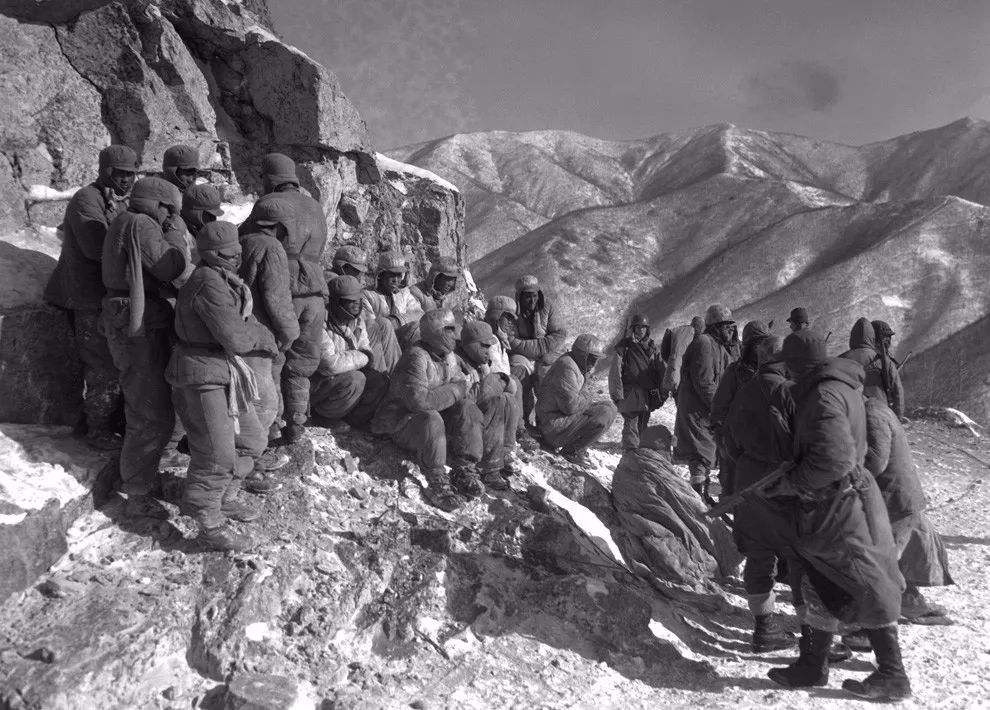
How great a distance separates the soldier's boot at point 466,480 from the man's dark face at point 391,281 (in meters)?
1.93

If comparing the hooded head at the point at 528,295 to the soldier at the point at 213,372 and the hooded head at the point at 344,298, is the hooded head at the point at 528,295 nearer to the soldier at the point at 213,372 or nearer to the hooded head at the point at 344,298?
the hooded head at the point at 344,298

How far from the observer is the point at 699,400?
320 inches

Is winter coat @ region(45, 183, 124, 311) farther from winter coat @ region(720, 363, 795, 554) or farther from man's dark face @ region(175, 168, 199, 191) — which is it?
winter coat @ region(720, 363, 795, 554)

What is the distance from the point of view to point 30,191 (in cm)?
649

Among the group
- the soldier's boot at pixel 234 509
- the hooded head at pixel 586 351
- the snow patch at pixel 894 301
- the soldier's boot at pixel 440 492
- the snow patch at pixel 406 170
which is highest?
the snow patch at pixel 894 301

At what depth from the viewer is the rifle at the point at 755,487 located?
470cm

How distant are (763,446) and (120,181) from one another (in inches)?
189

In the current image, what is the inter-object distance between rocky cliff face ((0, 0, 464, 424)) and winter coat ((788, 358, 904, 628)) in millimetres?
5010

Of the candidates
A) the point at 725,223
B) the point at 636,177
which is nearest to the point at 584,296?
the point at 725,223

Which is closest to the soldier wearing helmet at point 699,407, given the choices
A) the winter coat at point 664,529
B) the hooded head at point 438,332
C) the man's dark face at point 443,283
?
the winter coat at point 664,529

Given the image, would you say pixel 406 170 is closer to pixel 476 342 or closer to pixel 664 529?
pixel 476 342

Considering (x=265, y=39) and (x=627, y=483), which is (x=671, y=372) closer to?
(x=627, y=483)

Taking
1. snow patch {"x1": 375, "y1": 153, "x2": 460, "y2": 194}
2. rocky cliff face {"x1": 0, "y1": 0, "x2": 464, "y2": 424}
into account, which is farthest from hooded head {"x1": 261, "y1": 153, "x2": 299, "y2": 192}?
snow patch {"x1": 375, "y1": 153, "x2": 460, "y2": 194}

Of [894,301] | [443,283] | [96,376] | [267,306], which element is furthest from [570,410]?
[894,301]
